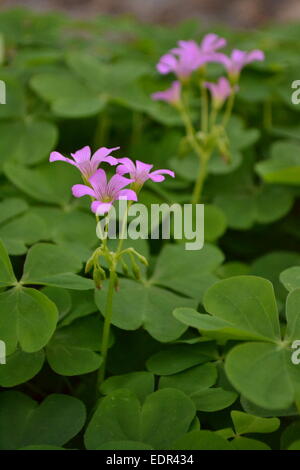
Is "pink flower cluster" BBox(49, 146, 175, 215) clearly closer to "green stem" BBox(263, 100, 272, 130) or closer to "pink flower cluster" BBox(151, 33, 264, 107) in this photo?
"pink flower cluster" BBox(151, 33, 264, 107)

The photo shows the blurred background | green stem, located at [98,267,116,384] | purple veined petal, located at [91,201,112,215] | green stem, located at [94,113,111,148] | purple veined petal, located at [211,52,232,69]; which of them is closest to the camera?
purple veined petal, located at [91,201,112,215]

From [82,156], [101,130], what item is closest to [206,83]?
[101,130]

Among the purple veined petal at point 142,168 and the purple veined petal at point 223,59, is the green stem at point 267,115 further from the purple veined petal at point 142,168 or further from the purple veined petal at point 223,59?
the purple veined petal at point 142,168

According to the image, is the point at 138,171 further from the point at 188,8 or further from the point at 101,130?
the point at 188,8

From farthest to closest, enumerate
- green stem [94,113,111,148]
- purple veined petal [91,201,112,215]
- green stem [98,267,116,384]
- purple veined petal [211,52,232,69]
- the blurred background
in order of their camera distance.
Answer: the blurred background → green stem [94,113,111,148] → purple veined petal [211,52,232,69] → green stem [98,267,116,384] → purple veined petal [91,201,112,215]

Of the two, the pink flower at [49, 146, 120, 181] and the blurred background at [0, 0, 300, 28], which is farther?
the blurred background at [0, 0, 300, 28]

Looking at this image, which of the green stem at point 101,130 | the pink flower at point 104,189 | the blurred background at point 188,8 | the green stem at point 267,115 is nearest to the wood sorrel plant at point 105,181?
the pink flower at point 104,189

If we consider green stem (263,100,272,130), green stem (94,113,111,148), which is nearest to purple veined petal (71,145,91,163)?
green stem (94,113,111,148)

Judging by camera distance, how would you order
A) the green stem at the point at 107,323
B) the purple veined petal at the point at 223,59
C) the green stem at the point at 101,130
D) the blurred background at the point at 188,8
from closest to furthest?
1. the green stem at the point at 107,323
2. the purple veined petal at the point at 223,59
3. the green stem at the point at 101,130
4. the blurred background at the point at 188,8

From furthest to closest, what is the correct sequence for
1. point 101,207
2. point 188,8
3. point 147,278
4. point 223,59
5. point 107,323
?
point 188,8 → point 223,59 → point 147,278 → point 107,323 → point 101,207
